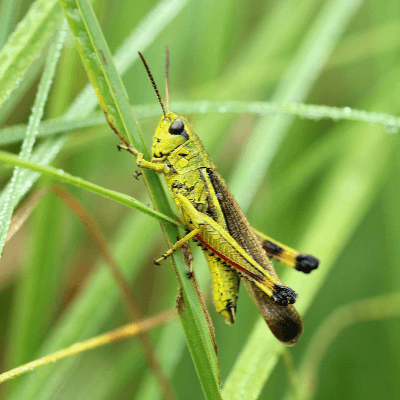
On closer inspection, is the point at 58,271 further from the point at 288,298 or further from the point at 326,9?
the point at 326,9

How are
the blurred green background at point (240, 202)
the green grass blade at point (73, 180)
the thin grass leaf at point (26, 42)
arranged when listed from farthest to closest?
the blurred green background at point (240, 202) < the thin grass leaf at point (26, 42) < the green grass blade at point (73, 180)

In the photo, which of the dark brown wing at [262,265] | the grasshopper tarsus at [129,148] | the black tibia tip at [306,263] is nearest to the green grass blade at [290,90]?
the dark brown wing at [262,265]

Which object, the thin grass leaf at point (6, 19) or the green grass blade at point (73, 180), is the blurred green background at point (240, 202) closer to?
the thin grass leaf at point (6, 19)

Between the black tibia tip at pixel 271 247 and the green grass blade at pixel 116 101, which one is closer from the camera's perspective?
the green grass blade at pixel 116 101


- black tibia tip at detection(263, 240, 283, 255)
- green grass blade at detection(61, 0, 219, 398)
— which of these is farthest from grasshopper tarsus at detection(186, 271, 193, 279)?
black tibia tip at detection(263, 240, 283, 255)

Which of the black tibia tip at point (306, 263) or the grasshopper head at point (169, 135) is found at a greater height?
the grasshopper head at point (169, 135)

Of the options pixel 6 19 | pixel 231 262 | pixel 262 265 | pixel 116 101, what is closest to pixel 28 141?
pixel 116 101

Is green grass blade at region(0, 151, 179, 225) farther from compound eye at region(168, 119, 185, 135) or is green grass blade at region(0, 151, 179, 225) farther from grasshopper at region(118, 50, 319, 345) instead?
compound eye at region(168, 119, 185, 135)
